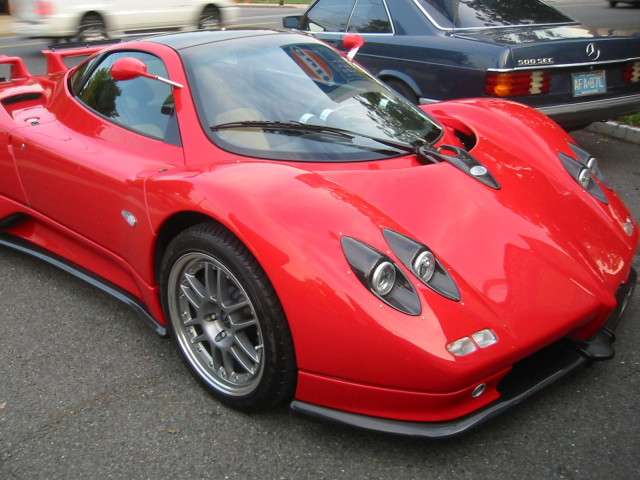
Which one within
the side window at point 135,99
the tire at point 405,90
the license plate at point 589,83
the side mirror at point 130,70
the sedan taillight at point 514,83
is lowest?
the tire at point 405,90

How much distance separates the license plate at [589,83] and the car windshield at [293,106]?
81.6 inches

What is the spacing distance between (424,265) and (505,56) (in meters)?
2.87

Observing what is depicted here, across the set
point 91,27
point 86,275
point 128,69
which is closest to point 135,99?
point 128,69

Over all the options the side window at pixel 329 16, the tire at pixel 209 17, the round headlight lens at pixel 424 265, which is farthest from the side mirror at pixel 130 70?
the tire at pixel 209 17

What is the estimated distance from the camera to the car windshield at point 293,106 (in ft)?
8.84

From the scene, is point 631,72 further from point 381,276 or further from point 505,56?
point 381,276

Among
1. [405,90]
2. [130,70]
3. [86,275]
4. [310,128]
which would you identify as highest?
[130,70]

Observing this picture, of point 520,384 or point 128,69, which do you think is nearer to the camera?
point 520,384

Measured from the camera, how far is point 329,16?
244 inches

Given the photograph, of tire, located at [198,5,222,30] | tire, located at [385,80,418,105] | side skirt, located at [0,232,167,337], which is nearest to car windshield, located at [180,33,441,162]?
side skirt, located at [0,232,167,337]

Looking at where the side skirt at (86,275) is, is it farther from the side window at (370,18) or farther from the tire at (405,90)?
the side window at (370,18)

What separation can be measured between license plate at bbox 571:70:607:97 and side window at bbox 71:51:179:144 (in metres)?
3.14

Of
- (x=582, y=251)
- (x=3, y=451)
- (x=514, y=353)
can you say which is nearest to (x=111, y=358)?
(x=3, y=451)

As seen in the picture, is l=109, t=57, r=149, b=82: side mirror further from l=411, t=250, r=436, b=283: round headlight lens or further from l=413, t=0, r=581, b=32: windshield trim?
l=413, t=0, r=581, b=32: windshield trim
